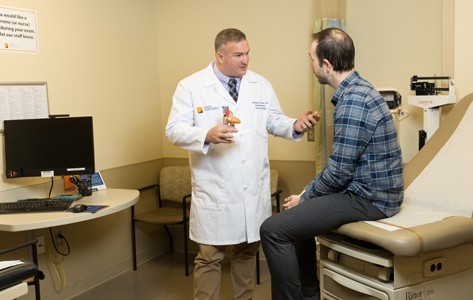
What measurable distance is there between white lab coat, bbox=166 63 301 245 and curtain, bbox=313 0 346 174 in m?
0.80

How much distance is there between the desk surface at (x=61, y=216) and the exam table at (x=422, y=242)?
43.5 inches

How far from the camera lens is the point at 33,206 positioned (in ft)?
8.55

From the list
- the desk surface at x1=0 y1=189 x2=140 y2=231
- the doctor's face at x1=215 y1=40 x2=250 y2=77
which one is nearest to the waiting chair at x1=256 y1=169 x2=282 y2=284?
the desk surface at x1=0 y1=189 x2=140 y2=231

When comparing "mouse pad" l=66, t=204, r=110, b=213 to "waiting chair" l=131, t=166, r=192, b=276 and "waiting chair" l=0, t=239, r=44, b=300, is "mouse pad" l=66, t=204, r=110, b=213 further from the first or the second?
"waiting chair" l=131, t=166, r=192, b=276

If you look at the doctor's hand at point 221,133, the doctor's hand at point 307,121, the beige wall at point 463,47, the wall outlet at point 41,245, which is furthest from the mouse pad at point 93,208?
the beige wall at point 463,47

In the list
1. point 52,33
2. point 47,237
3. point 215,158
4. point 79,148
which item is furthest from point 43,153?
point 215,158

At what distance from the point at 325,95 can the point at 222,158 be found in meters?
1.08

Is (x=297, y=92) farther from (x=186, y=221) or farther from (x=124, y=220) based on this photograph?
(x=124, y=220)

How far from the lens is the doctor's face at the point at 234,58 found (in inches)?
98.2

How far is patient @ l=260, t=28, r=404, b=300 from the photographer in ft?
6.61

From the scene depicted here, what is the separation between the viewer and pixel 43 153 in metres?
2.83

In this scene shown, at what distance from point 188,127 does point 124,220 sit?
5.05ft

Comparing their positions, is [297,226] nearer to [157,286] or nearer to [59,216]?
[59,216]

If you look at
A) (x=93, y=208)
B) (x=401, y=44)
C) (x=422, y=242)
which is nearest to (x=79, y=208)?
(x=93, y=208)
